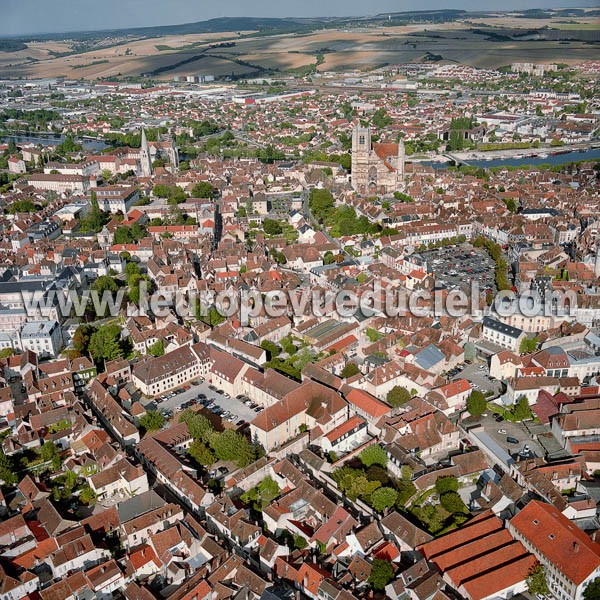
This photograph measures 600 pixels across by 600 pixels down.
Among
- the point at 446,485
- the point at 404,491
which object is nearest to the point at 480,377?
the point at 446,485

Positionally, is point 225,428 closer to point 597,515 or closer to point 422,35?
point 597,515

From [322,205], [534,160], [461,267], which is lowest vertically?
[461,267]

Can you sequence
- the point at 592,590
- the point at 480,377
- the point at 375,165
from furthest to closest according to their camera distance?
the point at 375,165
the point at 480,377
the point at 592,590

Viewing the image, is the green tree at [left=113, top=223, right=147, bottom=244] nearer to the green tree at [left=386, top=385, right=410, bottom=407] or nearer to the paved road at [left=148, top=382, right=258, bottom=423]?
the paved road at [left=148, top=382, right=258, bottom=423]

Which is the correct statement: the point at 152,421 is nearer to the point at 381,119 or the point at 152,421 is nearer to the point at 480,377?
the point at 480,377

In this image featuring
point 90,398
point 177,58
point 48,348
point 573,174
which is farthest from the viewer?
point 177,58

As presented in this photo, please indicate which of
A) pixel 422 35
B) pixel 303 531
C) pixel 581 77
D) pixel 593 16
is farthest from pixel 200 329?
pixel 593 16
